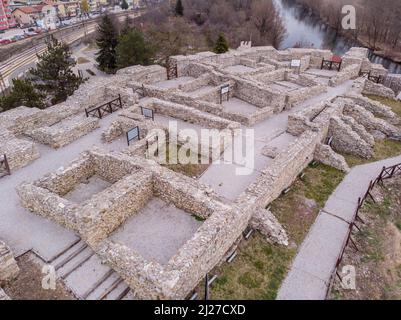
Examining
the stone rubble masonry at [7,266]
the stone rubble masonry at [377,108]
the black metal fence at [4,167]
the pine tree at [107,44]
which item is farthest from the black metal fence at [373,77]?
the pine tree at [107,44]

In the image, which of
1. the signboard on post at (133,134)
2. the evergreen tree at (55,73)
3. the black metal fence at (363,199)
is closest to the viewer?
the black metal fence at (363,199)

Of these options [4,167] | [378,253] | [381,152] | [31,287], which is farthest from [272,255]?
[4,167]

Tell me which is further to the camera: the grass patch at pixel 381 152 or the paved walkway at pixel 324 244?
the grass patch at pixel 381 152

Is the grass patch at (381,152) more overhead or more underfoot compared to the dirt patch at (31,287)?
more underfoot

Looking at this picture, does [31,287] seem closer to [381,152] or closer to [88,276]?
[88,276]

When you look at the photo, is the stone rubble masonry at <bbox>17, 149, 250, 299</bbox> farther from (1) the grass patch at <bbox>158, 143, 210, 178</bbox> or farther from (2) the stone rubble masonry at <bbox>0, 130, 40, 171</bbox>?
(2) the stone rubble masonry at <bbox>0, 130, 40, 171</bbox>

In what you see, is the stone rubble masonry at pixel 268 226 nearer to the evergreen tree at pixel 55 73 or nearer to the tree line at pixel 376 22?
the evergreen tree at pixel 55 73
